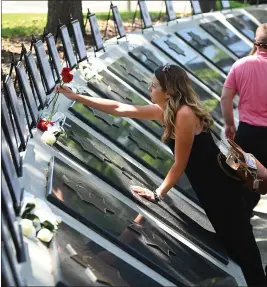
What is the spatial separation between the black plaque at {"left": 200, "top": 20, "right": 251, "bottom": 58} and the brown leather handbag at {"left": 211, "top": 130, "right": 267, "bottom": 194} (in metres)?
6.00

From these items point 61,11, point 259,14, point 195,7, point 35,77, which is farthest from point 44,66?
point 259,14

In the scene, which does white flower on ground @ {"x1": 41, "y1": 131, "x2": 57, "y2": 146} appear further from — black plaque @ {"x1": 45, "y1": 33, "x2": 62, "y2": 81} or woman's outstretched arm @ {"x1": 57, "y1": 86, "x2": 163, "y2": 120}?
black plaque @ {"x1": 45, "y1": 33, "x2": 62, "y2": 81}

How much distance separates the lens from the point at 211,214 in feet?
15.6

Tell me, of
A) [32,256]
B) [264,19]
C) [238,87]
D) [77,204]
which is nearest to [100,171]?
[77,204]

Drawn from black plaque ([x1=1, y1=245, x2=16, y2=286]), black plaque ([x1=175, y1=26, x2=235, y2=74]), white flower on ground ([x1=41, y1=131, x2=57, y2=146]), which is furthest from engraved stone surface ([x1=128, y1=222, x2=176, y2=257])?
black plaque ([x1=175, y1=26, x2=235, y2=74])

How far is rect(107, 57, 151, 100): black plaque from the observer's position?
25.5ft

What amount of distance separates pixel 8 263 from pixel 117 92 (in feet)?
12.9

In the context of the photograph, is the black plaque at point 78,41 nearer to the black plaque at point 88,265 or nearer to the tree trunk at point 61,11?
the tree trunk at point 61,11

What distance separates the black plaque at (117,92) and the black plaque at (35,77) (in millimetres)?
989

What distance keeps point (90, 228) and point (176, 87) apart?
41.8 inches

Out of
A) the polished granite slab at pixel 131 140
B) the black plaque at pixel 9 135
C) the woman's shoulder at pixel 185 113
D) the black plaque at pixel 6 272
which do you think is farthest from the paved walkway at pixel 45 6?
the black plaque at pixel 6 272

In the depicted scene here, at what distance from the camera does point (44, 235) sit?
12.9 feet

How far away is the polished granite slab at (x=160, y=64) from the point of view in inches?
337

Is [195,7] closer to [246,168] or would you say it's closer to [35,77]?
[35,77]
